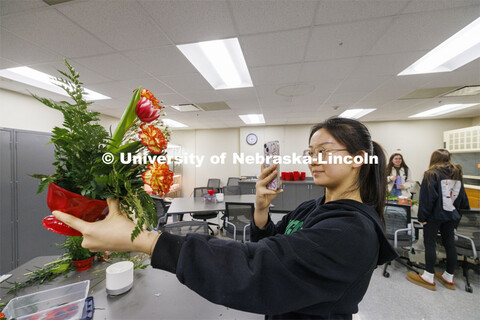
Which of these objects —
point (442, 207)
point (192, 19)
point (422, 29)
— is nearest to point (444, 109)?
point (442, 207)

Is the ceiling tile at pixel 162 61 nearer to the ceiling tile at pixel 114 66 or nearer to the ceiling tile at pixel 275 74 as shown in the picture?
the ceiling tile at pixel 114 66

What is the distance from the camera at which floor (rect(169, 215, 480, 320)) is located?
76.5 inches

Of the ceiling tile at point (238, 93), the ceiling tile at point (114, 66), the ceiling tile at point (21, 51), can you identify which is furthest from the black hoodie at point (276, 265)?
the ceiling tile at point (238, 93)

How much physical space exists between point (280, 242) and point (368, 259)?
248mm

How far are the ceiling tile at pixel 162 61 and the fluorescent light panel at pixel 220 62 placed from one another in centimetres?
9

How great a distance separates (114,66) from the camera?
245cm

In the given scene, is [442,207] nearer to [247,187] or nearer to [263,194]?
[263,194]

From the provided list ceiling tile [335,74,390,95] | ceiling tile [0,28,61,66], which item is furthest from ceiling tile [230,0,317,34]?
ceiling tile [0,28,61,66]

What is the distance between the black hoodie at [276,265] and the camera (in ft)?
1.40

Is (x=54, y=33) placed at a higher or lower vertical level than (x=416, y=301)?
higher

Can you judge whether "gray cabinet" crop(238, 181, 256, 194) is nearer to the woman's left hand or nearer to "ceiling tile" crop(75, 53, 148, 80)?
"ceiling tile" crop(75, 53, 148, 80)

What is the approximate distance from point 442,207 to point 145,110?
3.33 m

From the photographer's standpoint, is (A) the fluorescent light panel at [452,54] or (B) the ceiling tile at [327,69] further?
(B) the ceiling tile at [327,69]

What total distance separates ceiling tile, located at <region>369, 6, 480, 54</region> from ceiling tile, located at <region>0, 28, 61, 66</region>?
3.69 m
